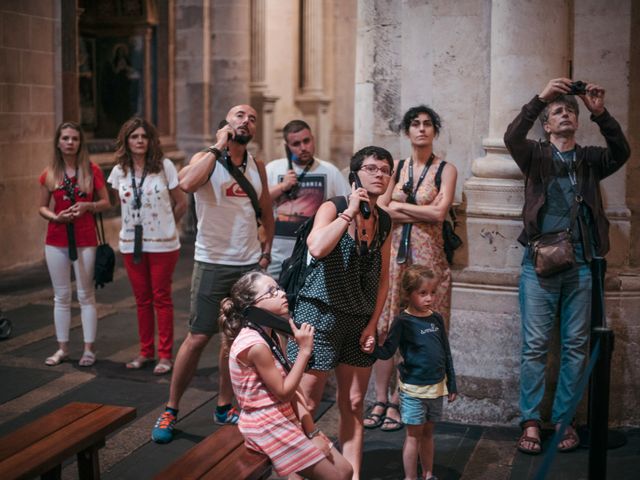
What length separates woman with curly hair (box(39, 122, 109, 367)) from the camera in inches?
289

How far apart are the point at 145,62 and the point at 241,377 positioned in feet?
36.5

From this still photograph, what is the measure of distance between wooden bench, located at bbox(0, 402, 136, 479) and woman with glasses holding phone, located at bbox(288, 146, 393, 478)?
3.20 ft

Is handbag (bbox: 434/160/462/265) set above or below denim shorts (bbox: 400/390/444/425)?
above

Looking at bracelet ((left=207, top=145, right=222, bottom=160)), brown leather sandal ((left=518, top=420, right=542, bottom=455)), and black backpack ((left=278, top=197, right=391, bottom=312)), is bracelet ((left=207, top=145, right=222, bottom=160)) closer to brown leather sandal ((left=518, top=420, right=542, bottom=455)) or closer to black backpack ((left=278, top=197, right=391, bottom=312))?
black backpack ((left=278, top=197, right=391, bottom=312))

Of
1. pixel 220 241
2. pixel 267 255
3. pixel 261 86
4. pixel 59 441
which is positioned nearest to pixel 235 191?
pixel 220 241

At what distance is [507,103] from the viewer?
6.22 m

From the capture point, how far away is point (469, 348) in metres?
6.35

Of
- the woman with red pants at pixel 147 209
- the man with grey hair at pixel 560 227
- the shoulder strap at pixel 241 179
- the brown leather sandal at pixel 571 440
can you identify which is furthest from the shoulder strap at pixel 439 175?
the woman with red pants at pixel 147 209

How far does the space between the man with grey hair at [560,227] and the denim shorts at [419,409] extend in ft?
2.96

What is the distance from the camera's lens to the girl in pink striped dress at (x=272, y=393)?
177 inches

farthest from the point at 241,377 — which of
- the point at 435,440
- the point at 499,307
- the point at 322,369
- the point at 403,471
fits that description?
the point at 499,307

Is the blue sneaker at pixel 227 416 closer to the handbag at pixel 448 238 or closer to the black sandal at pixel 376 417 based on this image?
the black sandal at pixel 376 417

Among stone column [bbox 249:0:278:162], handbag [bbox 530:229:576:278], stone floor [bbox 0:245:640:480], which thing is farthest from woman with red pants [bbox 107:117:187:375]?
stone column [bbox 249:0:278:162]

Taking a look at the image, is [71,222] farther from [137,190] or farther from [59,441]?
[59,441]
